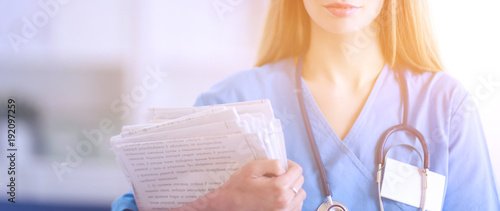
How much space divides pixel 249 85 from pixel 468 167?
0.45 meters

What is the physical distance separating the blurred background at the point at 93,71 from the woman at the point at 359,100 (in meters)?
0.42

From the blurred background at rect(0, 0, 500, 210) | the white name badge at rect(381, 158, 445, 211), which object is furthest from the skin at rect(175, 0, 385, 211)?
the blurred background at rect(0, 0, 500, 210)

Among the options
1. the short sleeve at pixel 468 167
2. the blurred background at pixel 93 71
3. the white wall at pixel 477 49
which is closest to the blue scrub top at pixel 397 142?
the short sleeve at pixel 468 167

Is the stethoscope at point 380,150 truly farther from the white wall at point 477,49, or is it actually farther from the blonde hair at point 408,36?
the white wall at point 477,49

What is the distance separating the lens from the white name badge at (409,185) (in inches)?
30.2

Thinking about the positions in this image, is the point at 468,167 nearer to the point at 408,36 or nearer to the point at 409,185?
the point at 409,185

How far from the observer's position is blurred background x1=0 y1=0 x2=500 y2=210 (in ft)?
4.51

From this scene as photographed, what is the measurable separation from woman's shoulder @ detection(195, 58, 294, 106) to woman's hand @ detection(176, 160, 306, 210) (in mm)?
252

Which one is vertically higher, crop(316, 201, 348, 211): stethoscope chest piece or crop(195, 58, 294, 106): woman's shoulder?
crop(195, 58, 294, 106): woman's shoulder

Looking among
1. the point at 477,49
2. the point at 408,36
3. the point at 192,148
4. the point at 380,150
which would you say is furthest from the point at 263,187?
the point at 477,49

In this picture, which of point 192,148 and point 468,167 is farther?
point 468,167

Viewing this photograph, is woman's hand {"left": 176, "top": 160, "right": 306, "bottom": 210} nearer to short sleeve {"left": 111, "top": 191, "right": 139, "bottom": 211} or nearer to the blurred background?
short sleeve {"left": 111, "top": 191, "right": 139, "bottom": 211}

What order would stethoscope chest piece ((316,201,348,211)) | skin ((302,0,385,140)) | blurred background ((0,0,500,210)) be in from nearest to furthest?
stethoscope chest piece ((316,201,348,211)) → skin ((302,0,385,140)) → blurred background ((0,0,500,210))

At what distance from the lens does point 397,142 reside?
2.63 ft
